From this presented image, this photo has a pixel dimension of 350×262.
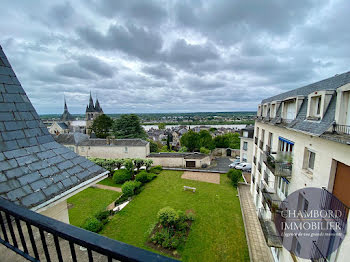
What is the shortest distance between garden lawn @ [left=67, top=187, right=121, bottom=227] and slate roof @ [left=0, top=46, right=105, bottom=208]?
40.1ft

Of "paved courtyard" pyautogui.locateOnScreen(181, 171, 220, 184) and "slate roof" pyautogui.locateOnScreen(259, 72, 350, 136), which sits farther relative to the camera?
"paved courtyard" pyautogui.locateOnScreen(181, 171, 220, 184)

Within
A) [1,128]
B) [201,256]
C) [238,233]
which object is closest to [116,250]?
[1,128]

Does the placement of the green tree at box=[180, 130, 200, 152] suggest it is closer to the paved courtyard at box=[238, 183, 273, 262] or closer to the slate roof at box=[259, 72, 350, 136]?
the paved courtyard at box=[238, 183, 273, 262]

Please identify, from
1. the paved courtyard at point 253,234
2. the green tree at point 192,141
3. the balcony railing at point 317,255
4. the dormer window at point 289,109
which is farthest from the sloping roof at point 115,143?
the balcony railing at point 317,255

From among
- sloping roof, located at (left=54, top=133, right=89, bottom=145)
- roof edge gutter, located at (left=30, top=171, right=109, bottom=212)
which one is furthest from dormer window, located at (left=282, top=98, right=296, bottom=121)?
sloping roof, located at (left=54, top=133, right=89, bottom=145)

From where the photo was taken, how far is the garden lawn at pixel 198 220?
9.99 meters

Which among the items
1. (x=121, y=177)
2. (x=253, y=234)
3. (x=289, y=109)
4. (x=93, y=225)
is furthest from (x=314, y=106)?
(x=121, y=177)

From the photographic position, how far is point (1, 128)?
302 centimetres

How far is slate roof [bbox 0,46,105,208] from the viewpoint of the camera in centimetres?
263

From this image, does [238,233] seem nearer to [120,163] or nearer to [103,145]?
[120,163]

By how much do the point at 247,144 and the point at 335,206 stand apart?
22.5 metres

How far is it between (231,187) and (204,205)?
556 centimetres

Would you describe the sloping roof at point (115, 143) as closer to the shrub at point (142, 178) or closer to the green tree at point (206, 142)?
the shrub at point (142, 178)

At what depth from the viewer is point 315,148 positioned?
5988 millimetres
